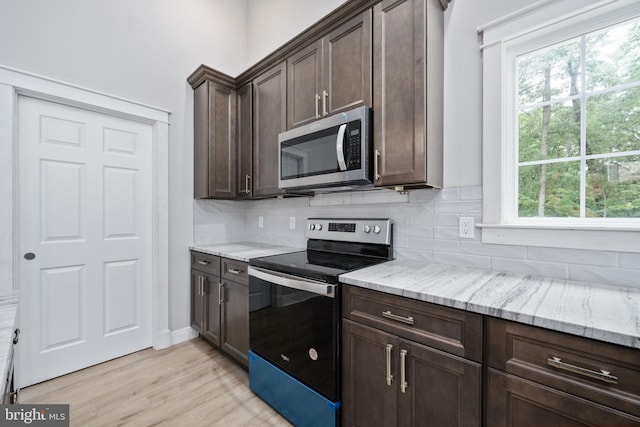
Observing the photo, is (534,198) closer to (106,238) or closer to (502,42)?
(502,42)

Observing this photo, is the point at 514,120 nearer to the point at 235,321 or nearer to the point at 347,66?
the point at 347,66

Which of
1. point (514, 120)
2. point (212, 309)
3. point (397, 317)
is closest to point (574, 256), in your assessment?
point (514, 120)

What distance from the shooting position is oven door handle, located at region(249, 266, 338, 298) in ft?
4.45

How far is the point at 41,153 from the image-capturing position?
198 cm

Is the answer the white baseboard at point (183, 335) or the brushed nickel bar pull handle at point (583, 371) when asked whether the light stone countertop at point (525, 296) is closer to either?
the brushed nickel bar pull handle at point (583, 371)

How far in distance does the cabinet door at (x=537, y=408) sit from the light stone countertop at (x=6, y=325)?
4.39 ft

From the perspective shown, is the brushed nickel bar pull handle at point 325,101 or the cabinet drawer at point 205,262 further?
the cabinet drawer at point 205,262

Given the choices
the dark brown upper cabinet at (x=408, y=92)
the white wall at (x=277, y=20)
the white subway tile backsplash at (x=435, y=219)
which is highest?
the white wall at (x=277, y=20)

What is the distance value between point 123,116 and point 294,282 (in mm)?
2107

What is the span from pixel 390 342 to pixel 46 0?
3137 mm

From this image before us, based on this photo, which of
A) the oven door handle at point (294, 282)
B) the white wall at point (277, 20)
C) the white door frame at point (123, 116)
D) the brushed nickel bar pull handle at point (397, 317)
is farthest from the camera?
the white wall at point (277, 20)

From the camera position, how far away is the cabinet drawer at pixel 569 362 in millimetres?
724

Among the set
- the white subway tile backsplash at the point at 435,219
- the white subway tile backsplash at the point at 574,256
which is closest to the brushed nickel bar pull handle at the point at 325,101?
the white subway tile backsplash at the point at 435,219

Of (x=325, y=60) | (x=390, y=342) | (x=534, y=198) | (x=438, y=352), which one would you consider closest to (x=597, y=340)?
(x=438, y=352)
